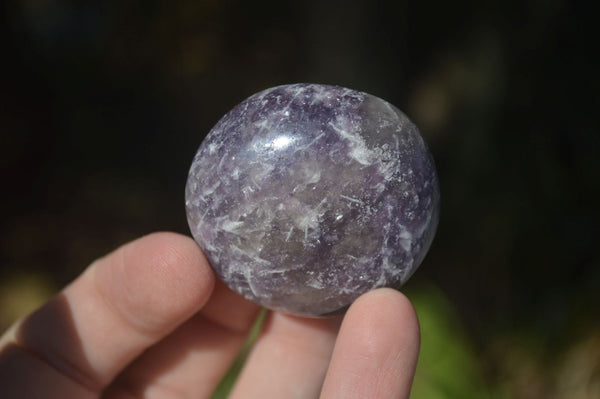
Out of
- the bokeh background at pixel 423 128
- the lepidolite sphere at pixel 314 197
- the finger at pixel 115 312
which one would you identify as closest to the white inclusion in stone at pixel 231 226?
the lepidolite sphere at pixel 314 197

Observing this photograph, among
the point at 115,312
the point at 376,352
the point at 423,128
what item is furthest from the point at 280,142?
the point at 423,128

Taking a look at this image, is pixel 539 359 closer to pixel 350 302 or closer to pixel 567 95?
pixel 567 95

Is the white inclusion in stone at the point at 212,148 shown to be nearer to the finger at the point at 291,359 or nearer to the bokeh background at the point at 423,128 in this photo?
the finger at the point at 291,359

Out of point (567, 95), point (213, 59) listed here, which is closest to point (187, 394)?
point (567, 95)

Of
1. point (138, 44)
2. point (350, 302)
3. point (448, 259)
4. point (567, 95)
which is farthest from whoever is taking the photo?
point (138, 44)

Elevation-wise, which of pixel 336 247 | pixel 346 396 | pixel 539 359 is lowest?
pixel 539 359

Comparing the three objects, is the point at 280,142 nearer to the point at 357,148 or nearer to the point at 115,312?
the point at 357,148
